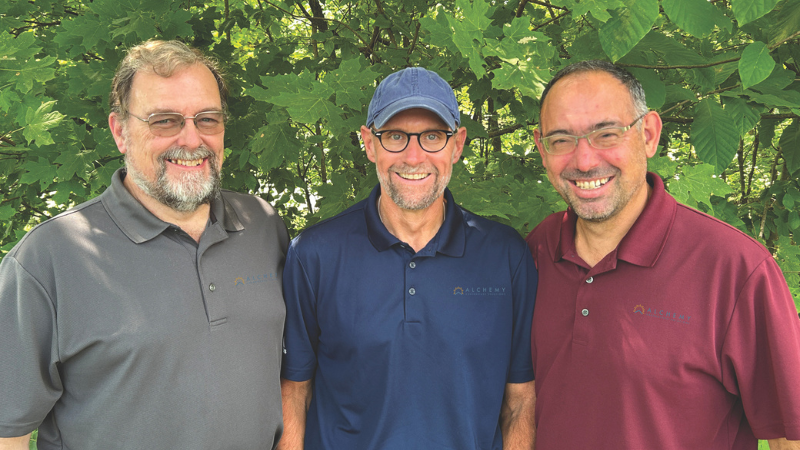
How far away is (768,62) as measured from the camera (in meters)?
1.97

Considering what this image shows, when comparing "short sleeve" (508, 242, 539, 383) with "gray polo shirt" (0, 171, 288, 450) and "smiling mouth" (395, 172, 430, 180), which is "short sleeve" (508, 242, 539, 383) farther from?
"gray polo shirt" (0, 171, 288, 450)

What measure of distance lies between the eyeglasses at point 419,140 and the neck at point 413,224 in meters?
0.23

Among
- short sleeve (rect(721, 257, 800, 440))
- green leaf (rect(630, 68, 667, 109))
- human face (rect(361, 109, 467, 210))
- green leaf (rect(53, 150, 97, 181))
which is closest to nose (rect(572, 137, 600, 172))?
green leaf (rect(630, 68, 667, 109))

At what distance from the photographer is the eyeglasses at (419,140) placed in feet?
7.36

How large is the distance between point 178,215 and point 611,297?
1736 mm

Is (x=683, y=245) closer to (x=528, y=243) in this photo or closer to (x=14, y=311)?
(x=528, y=243)

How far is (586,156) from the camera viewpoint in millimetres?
2059

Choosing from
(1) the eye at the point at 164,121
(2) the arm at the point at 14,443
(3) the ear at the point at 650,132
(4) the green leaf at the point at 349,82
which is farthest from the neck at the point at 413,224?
(2) the arm at the point at 14,443

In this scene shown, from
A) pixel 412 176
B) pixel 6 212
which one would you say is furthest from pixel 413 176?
pixel 6 212

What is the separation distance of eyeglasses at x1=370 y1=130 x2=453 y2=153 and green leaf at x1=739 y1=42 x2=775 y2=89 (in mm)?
1132

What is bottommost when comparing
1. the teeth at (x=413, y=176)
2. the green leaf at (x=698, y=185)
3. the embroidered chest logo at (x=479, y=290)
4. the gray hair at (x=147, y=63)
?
Answer: the embroidered chest logo at (x=479, y=290)

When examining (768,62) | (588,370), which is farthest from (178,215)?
(768,62)

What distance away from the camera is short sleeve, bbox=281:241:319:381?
89.5 inches

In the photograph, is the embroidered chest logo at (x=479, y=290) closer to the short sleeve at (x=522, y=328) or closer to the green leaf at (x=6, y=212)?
the short sleeve at (x=522, y=328)
